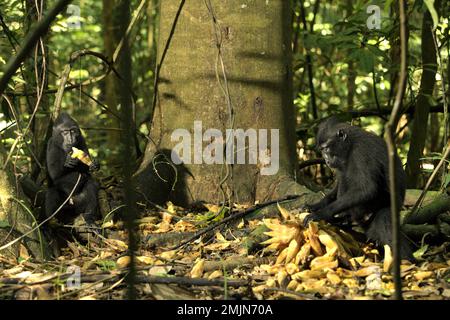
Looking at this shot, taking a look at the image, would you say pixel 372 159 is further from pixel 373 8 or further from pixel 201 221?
pixel 373 8

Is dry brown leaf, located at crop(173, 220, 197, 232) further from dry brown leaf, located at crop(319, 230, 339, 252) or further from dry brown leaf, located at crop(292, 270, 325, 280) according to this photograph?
dry brown leaf, located at crop(292, 270, 325, 280)

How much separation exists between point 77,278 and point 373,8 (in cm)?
495

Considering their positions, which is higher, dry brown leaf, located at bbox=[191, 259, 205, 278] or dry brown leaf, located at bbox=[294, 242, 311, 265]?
dry brown leaf, located at bbox=[294, 242, 311, 265]

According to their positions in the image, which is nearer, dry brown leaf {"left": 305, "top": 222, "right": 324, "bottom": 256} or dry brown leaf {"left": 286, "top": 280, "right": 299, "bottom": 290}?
dry brown leaf {"left": 286, "top": 280, "right": 299, "bottom": 290}

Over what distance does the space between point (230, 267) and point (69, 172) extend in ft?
8.35

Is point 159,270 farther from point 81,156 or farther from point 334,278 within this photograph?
point 81,156

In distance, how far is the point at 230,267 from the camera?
4574mm

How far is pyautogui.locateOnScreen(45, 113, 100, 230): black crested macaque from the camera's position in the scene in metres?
6.12

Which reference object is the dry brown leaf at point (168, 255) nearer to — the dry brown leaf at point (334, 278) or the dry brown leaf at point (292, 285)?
the dry brown leaf at point (292, 285)

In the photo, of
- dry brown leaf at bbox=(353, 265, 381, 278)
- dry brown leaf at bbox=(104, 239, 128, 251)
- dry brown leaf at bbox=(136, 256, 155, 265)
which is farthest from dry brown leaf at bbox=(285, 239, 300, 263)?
dry brown leaf at bbox=(104, 239, 128, 251)

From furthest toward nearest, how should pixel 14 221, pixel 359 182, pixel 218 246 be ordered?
pixel 359 182
pixel 218 246
pixel 14 221

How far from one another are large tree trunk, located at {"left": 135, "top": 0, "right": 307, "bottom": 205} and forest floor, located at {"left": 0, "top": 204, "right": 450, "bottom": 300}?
1.38ft

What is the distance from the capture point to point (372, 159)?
525 centimetres

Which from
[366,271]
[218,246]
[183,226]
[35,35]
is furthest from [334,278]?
[35,35]
